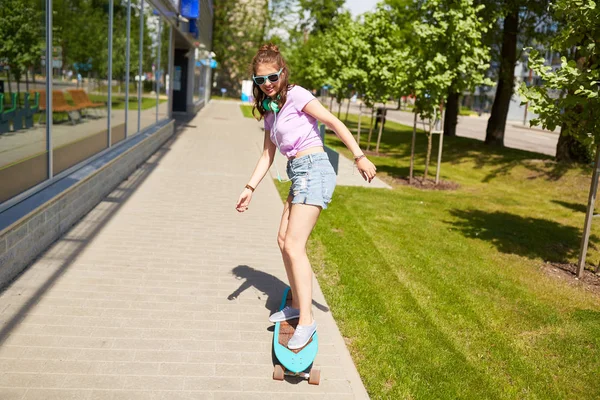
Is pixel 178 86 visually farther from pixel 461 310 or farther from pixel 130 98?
pixel 461 310

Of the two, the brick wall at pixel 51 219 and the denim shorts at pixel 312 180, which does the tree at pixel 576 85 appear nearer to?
the denim shorts at pixel 312 180

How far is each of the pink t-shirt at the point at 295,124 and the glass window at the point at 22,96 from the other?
266cm

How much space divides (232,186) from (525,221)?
4.92 meters

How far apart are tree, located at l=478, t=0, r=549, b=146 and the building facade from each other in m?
10.0

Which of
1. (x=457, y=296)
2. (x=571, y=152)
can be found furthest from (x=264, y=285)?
(x=571, y=152)

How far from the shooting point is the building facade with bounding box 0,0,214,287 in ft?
17.3

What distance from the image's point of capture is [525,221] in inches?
381

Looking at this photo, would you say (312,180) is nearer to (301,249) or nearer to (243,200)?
(301,249)

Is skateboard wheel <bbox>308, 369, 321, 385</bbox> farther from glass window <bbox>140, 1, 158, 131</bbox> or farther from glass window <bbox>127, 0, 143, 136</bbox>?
glass window <bbox>140, 1, 158, 131</bbox>

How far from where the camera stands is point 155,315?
15.1ft

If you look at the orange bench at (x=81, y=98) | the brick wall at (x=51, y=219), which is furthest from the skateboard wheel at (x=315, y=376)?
the orange bench at (x=81, y=98)

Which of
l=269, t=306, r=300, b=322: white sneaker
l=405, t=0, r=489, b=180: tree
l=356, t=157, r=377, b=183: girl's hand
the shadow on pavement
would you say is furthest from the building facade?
l=405, t=0, r=489, b=180: tree

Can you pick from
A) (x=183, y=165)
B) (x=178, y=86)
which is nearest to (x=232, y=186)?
(x=183, y=165)

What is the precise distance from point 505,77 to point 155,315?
52.6 feet
